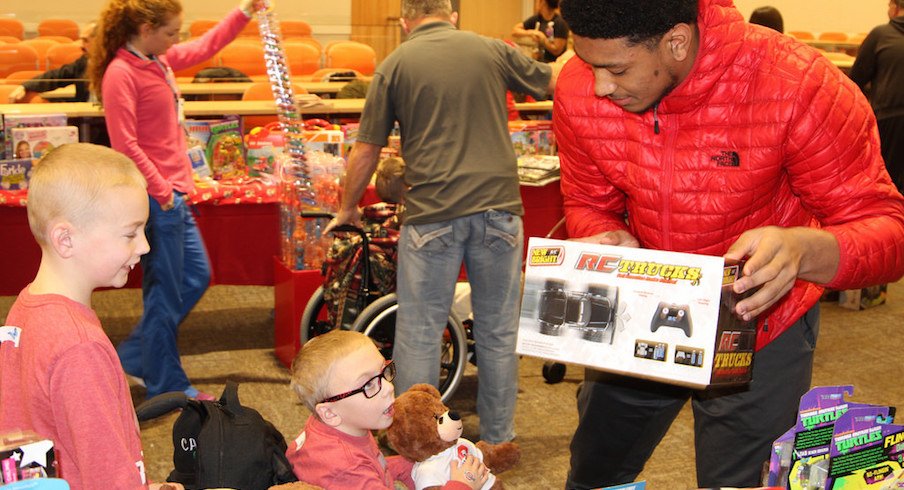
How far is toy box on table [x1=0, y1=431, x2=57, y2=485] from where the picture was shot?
1.24 meters

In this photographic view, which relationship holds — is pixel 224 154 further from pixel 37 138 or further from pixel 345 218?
pixel 345 218

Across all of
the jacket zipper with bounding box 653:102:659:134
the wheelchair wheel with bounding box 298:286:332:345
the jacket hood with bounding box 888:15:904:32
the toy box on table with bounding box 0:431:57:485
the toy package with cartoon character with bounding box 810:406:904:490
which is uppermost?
the jacket hood with bounding box 888:15:904:32

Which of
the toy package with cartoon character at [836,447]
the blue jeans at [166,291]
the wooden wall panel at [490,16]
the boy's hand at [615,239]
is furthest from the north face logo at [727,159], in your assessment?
the wooden wall panel at [490,16]

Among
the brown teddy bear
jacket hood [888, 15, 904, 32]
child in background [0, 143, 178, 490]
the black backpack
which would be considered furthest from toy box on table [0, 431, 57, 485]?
jacket hood [888, 15, 904, 32]

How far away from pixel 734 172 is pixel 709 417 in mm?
569

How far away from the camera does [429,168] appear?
11.5 feet

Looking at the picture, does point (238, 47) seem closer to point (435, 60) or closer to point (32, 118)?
point (32, 118)

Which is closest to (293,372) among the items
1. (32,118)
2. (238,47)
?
(32,118)

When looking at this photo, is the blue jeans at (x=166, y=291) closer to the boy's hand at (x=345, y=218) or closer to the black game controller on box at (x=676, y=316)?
the boy's hand at (x=345, y=218)

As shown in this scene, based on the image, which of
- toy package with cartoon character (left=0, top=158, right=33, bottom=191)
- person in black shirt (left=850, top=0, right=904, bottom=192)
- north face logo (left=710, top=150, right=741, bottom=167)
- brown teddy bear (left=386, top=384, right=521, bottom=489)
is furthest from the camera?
person in black shirt (left=850, top=0, right=904, bottom=192)

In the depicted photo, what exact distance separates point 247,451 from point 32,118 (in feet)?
11.0

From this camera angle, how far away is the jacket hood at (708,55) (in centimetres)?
182

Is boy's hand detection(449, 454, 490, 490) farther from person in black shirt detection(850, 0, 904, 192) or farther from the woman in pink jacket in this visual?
person in black shirt detection(850, 0, 904, 192)

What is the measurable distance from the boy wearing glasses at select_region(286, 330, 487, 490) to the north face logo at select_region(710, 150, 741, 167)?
850 mm
